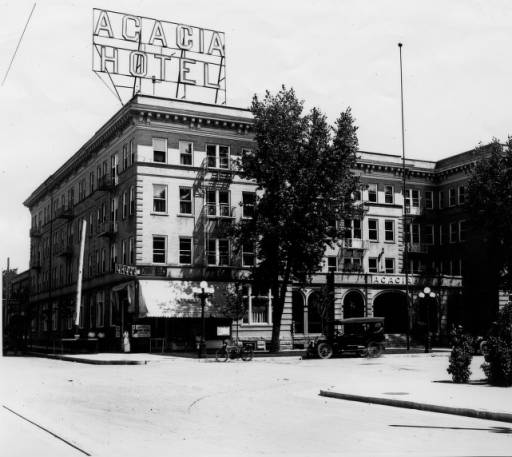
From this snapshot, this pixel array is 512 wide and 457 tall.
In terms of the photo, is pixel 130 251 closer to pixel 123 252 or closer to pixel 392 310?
pixel 123 252

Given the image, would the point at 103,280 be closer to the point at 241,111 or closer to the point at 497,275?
the point at 241,111

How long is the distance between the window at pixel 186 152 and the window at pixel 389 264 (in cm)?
1984

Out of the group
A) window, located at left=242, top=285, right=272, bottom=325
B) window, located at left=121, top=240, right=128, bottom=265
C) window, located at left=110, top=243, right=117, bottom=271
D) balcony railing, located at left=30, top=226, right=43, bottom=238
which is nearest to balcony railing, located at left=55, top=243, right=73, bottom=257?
balcony railing, located at left=30, top=226, right=43, bottom=238

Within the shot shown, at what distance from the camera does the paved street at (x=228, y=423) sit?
963cm

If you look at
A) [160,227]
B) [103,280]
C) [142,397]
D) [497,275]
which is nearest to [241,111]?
[160,227]

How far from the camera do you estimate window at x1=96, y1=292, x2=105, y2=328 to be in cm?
5396

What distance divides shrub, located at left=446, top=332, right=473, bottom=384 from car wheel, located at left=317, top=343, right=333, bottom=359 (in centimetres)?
1606

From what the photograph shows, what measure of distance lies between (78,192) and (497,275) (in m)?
35.0

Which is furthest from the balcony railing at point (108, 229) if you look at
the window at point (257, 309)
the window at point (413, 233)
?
the window at point (413, 233)

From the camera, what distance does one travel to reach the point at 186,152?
1928 inches

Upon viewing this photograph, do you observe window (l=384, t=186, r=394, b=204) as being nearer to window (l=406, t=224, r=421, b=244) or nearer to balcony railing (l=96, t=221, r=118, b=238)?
window (l=406, t=224, r=421, b=244)

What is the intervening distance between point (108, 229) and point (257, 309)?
1231cm

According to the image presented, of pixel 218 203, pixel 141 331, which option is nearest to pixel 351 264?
pixel 218 203

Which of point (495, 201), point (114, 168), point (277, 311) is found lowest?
point (277, 311)
